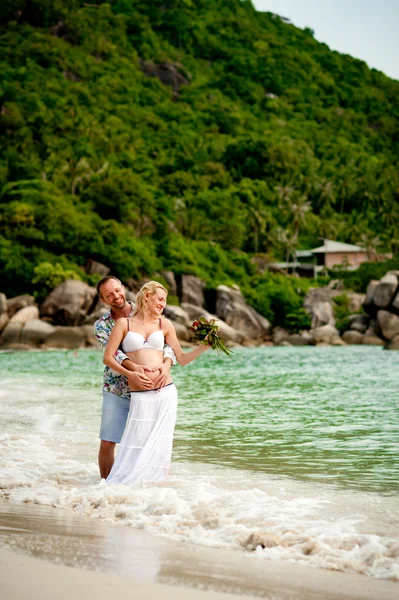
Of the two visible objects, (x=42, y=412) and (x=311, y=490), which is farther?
(x=42, y=412)

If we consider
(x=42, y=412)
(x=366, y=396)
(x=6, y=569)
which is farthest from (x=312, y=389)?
(x=6, y=569)

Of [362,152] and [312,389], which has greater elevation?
[362,152]

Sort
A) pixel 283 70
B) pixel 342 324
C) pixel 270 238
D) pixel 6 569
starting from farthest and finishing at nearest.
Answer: pixel 283 70 < pixel 270 238 < pixel 342 324 < pixel 6 569

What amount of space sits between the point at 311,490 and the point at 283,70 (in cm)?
14075

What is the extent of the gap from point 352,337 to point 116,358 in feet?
198

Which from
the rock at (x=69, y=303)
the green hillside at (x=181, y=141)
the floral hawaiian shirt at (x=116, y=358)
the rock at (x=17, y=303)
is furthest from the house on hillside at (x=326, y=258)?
the floral hawaiian shirt at (x=116, y=358)

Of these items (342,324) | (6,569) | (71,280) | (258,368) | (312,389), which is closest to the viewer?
(6,569)

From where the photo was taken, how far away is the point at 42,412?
15.2 meters

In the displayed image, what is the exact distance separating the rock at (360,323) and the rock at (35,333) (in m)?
25.2

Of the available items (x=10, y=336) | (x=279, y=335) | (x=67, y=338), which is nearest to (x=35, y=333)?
(x=10, y=336)

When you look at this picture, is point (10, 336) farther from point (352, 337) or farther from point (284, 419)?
point (284, 419)

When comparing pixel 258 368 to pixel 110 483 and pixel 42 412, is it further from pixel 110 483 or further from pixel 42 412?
pixel 110 483

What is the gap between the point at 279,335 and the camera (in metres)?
70.5

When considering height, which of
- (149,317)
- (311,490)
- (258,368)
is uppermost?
(149,317)
